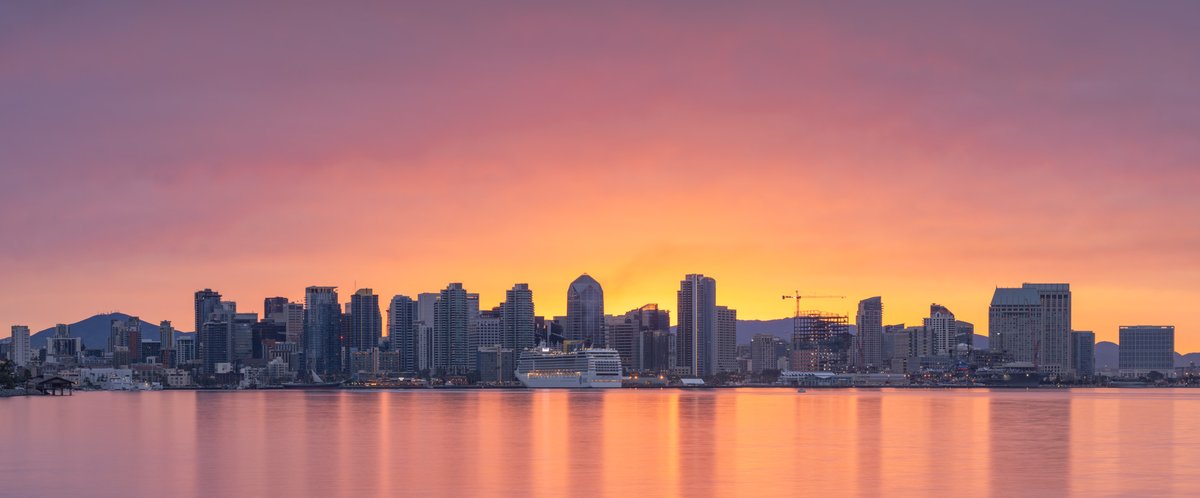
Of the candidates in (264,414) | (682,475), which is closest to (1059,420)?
(682,475)

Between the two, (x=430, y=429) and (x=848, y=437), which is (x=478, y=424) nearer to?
(x=430, y=429)

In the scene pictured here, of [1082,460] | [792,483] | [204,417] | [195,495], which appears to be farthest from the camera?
[204,417]

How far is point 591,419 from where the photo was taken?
148m

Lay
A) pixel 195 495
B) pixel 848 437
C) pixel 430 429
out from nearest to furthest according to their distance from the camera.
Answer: pixel 195 495 < pixel 848 437 < pixel 430 429

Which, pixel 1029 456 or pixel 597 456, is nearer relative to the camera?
A: pixel 1029 456

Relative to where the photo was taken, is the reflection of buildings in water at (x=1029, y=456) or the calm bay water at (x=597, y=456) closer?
the calm bay water at (x=597, y=456)

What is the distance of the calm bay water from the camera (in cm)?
7000

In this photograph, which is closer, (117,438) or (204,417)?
(117,438)

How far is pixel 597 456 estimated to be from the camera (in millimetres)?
90750

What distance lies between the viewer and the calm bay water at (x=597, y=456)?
70000 mm

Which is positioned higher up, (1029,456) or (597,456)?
(1029,456)

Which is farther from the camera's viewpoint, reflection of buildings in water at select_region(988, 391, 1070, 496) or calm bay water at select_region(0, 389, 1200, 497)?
reflection of buildings in water at select_region(988, 391, 1070, 496)

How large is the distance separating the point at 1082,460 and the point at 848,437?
2735cm

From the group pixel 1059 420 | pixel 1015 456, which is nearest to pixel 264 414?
pixel 1059 420
